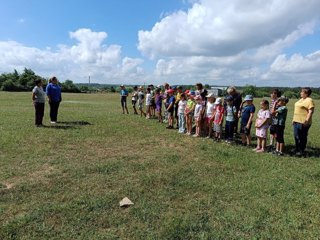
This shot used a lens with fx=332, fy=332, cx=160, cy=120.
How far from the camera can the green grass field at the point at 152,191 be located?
5082mm

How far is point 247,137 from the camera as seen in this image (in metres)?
10.8

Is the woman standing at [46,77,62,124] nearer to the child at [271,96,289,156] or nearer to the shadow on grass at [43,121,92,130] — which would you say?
the shadow on grass at [43,121,92,130]

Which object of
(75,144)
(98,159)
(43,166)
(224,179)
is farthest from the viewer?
(75,144)

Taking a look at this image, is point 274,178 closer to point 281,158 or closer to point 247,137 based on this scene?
point 281,158

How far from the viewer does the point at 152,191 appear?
21.5 feet

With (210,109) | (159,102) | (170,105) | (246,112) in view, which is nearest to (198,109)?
(210,109)

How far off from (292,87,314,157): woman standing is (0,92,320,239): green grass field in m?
0.53

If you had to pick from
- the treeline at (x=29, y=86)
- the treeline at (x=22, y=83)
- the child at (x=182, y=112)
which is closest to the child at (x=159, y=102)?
the child at (x=182, y=112)

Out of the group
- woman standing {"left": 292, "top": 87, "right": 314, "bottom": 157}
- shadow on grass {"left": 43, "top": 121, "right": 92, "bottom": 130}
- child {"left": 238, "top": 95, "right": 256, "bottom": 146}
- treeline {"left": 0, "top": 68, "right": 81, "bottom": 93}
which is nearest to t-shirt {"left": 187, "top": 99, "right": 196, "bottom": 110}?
child {"left": 238, "top": 95, "right": 256, "bottom": 146}

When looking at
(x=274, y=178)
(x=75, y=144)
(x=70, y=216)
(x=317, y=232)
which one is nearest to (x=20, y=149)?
(x=75, y=144)

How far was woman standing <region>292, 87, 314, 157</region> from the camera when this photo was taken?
9.21 meters

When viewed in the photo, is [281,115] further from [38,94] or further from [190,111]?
[38,94]

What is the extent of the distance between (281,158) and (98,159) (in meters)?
5.00

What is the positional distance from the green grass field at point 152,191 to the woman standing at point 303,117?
0.53 m
